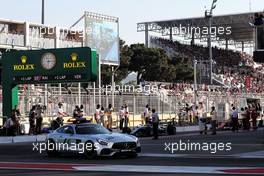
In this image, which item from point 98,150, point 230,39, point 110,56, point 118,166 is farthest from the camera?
point 230,39

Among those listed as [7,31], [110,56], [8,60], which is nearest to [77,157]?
[8,60]

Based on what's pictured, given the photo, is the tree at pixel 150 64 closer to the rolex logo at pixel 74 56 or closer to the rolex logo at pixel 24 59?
the rolex logo at pixel 24 59

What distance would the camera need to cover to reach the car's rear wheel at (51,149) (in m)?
20.5

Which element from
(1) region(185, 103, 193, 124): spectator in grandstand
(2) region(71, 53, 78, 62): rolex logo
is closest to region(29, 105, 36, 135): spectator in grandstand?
(2) region(71, 53, 78, 62): rolex logo

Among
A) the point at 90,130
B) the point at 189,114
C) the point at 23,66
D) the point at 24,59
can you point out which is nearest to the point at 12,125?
the point at 23,66

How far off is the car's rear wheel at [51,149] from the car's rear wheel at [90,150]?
162 cm

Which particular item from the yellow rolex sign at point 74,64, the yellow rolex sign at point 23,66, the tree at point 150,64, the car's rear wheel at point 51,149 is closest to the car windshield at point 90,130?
the car's rear wheel at point 51,149

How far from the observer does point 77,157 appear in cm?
1997

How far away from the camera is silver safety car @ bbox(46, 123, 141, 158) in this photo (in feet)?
61.7

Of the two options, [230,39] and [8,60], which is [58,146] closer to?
[8,60]

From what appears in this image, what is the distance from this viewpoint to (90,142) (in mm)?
19047

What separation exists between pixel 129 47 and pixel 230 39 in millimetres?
22177

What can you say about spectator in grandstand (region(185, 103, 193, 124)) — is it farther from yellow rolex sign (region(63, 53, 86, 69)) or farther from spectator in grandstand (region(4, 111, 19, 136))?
spectator in grandstand (region(4, 111, 19, 136))

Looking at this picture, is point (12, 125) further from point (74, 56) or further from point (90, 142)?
point (90, 142)
